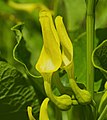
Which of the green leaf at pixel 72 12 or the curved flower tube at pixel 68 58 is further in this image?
the green leaf at pixel 72 12

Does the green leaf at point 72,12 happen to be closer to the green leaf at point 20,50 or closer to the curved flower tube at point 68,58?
the green leaf at point 20,50

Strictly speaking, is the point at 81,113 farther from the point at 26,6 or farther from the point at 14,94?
the point at 26,6

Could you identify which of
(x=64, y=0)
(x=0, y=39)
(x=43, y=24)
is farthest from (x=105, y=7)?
(x=43, y=24)

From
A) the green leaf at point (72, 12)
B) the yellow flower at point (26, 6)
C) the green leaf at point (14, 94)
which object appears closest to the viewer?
the green leaf at point (14, 94)

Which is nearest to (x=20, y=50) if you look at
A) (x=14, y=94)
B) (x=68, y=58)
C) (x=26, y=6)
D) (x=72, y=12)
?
(x=14, y=94)

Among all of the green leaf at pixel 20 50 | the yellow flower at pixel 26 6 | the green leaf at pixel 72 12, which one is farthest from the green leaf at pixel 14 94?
the yellow flower at pixel 26 6
